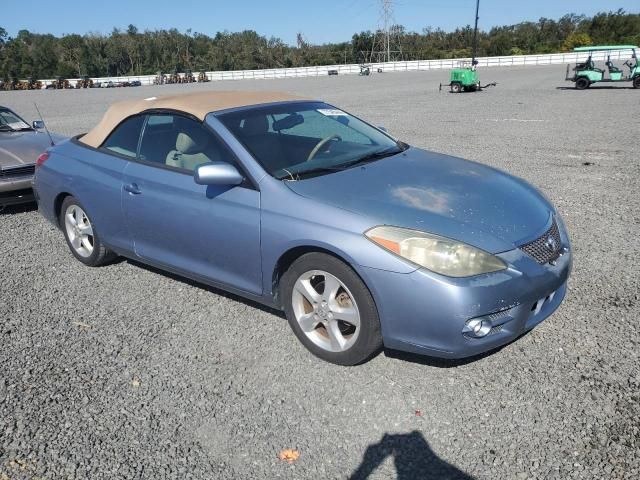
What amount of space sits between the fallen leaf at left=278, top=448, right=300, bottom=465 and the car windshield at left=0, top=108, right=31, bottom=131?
743cm

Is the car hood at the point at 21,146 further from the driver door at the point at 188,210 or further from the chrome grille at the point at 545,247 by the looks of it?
the chrome grille at the point at 545,247

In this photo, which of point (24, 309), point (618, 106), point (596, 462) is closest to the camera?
point (596, 462)

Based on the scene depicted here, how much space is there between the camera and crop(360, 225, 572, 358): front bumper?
109 inches

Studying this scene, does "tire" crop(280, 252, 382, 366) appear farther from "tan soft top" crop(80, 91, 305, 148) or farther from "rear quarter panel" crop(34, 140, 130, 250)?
"rear quarter panel" crop(34, 140, 130, 250)

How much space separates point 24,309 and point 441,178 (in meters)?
3.40

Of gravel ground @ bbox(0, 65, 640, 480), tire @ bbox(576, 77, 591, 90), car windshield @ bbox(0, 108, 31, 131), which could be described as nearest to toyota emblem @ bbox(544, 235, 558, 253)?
gravel ground @ bbox(0, 65, 640, 480)

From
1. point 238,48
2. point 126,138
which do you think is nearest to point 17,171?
point 126,138

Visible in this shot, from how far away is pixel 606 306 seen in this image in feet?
12.6

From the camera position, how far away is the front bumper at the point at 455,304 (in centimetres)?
277

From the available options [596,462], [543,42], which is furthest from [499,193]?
[543,42]

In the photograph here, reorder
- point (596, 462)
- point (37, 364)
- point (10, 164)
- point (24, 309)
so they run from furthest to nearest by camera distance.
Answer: point (10, 164) < point (24, 309) < point (37, 364) < point (596, 462)

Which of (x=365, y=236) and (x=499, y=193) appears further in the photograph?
(x=499, y=193)

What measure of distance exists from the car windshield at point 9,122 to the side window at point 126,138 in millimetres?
4390

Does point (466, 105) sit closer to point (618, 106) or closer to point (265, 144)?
point (618, 106)
